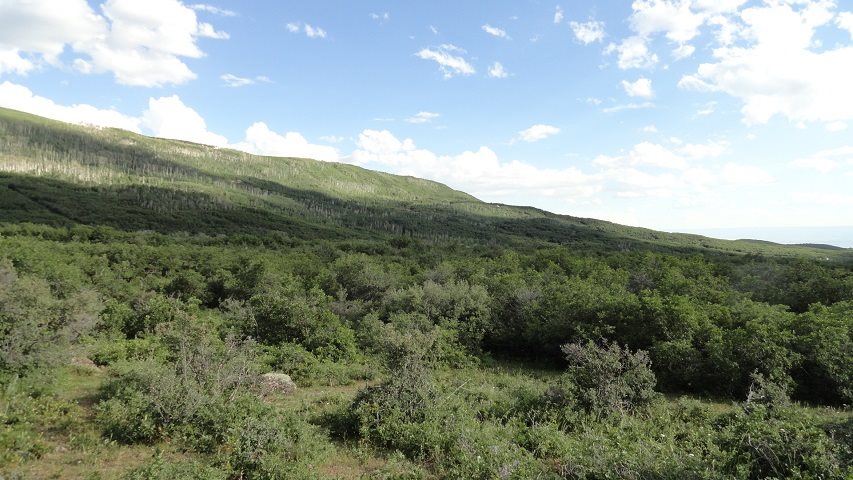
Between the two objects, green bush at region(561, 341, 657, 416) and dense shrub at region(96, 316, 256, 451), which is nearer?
dense shrub at region(96, 316, 256, 451)

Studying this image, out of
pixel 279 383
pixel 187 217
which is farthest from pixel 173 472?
pixel 187 217

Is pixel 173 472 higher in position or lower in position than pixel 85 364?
higher

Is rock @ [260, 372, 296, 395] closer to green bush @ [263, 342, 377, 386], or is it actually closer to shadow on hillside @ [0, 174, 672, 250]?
green bush @ [263, 342, 377, 386]

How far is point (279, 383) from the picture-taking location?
56.1ft

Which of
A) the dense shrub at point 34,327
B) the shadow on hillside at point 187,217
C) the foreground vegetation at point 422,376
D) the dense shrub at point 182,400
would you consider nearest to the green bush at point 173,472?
the foreground vegetation at point 422,376

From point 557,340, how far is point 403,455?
14750 mm

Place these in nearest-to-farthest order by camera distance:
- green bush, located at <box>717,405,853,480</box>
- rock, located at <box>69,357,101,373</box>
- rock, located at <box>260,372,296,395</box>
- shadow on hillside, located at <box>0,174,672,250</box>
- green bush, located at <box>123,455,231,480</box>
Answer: green bush, located at <box>717,405,853,480</box>
green bush, located at <box>123,455,231,480</box>
rock, located at <box>260,372,296,395</box>
rock, located at <box>69,357,101,373</box>
shadow on hillside, located at <box>0,174,672,250</box>

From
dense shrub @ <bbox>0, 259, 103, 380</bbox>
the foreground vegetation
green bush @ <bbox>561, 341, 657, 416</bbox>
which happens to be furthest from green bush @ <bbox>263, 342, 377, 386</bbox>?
green bush @ <bbox>561, 341, 657, 416</bbox>

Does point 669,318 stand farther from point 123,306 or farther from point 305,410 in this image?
point 123,306

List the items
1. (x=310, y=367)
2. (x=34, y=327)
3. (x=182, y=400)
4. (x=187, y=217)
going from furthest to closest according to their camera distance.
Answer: (x=187, y=217)
(x=310, y=367)
(x=34, y=327)
(x=182, y=400)

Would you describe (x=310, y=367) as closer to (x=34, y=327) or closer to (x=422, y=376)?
(x=422, y=376)

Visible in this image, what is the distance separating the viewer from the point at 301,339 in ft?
74.4

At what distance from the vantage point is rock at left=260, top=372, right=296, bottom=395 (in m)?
16.3

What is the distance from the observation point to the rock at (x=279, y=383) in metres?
16.3
